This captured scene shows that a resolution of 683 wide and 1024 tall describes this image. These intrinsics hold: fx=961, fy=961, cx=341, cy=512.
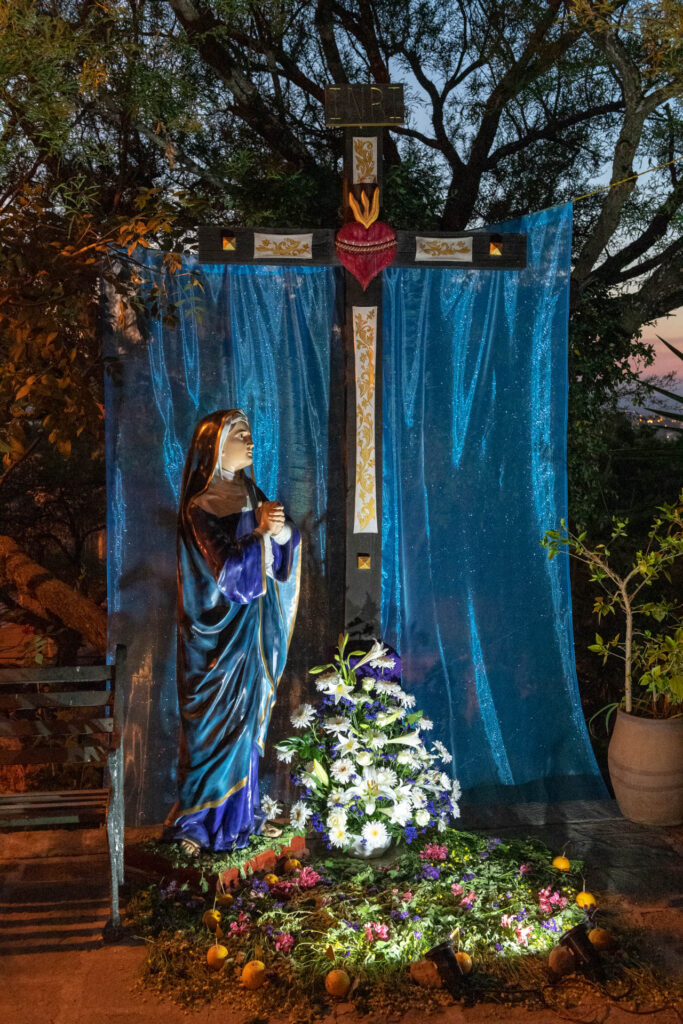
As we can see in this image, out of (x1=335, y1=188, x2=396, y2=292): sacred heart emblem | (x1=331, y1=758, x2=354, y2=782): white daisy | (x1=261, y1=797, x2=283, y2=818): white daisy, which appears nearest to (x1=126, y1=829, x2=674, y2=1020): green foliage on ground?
(x1=261, y1=797, x2=283, y2=818): white daisy

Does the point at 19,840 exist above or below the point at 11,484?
below

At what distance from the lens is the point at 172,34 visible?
5969 mm

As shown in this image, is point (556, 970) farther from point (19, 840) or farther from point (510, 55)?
point (510, 55)

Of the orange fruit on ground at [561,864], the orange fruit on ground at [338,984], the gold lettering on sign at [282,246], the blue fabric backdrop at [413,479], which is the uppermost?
the gold lettering on sign at [282,246]

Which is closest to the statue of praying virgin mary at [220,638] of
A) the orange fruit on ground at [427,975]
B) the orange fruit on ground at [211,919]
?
the orange fruit on ground at [211,919]

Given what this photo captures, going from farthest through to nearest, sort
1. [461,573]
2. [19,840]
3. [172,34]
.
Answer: [172,34] → [461,573] → [19,840]

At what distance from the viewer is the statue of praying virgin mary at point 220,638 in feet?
14.8

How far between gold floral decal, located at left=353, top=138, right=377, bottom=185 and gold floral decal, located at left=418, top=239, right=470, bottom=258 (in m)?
0.44

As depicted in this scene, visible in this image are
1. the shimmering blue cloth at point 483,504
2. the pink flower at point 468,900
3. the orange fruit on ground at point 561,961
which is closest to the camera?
the orange fruit on ground at point 561,961

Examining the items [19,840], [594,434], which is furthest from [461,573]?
[19,840]

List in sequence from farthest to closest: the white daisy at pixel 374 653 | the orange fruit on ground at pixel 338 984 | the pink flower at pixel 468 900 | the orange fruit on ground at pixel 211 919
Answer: the white daisy at pixel 374 653 < the pink flower at pixel 468 900 < the orange fruit on ground at pixel 211 919 < the orange fruit on ground at pixel 338 984

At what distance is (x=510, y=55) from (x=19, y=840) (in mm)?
5629

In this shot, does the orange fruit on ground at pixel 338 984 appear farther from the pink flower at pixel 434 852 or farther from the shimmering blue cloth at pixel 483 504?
the shimmering blue cloth at pixel 483 504

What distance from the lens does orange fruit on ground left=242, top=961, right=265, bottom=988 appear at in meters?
3.79
